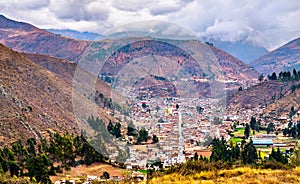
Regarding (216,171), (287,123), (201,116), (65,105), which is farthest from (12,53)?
(287,123)

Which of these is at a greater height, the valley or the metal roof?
the valley

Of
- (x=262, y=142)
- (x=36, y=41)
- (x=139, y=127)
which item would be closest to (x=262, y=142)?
(x=262, y=142)

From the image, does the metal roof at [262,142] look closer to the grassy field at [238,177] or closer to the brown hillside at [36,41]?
the grassy field at [238,177]

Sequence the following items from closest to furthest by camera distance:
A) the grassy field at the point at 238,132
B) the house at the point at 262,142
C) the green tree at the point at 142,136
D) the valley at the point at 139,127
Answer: the valley at the point at 139,127 → the green tree at the point at 142,136 → the house at the point at 262,142 → the grassy field at the point at 238,132

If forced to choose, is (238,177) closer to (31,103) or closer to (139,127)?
(139,127)

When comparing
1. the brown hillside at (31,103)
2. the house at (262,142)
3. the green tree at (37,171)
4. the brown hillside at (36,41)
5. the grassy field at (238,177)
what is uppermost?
the brown hillside at (36,41)

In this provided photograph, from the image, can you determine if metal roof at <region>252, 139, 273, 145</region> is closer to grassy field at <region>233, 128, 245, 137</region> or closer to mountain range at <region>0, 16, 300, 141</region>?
grassy field at <region>233, 128, 245, 137</region>

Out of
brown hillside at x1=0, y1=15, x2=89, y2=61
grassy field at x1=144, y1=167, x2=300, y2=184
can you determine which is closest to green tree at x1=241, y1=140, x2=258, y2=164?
grassy field at x1=144, y1=167, x2=300, y2=184

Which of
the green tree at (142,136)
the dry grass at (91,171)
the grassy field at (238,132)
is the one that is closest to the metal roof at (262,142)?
the grassy field at (238,132)

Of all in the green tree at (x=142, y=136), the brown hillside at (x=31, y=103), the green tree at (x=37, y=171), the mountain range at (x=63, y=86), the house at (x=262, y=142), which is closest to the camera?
the green tree at (x=37, y=171)

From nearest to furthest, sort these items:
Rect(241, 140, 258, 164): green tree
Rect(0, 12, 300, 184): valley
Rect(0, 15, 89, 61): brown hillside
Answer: Rect(0, 12, 300, 184): valley, Rect(241, 140, 258, 164): green tree, Rect(0, 15, 89, 61): brown hillside
